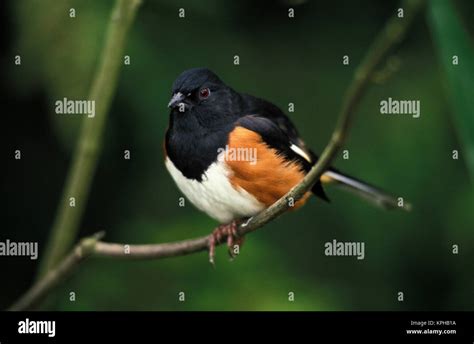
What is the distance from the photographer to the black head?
102 inches

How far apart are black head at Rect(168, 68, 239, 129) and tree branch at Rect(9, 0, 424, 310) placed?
42 centimetres

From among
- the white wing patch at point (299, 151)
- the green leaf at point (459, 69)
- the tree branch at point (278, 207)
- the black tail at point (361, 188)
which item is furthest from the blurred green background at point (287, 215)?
the green leaf at point (459, 69)

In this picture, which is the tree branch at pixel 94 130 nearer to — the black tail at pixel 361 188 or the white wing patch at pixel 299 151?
the white wing patch at pixel 299 151

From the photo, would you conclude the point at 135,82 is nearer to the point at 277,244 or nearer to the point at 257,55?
the point at 257,55

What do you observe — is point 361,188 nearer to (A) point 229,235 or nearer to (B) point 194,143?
(A) point 229,235

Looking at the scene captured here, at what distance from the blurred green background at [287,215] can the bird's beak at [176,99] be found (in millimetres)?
711

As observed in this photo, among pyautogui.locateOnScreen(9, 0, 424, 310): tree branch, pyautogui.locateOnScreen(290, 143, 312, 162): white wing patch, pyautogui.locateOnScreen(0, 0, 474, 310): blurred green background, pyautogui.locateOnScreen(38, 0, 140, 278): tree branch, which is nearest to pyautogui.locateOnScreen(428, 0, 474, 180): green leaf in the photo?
pyautogui.locateOnScreen(9, 0, 424, 310): tree branch

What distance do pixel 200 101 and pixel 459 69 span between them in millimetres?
1364

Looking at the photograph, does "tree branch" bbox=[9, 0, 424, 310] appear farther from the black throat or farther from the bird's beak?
the bird's beak

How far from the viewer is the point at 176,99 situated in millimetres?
2551

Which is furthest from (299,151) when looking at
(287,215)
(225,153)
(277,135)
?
(287,215)
